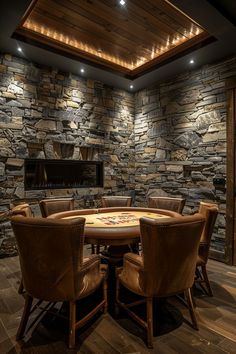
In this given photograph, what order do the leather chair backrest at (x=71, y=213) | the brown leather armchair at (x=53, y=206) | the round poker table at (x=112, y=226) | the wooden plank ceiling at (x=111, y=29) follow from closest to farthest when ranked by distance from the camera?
the round poker table at (x=112, y=226) < the leather chair backrest at (x=71, y=213) < the wooden plank ceiling at (x=111, y=29) < the brown leather armchair at (x=53, y=206)

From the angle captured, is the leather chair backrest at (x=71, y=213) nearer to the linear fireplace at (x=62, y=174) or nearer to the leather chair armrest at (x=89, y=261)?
the leather chair armrest at (x=89, y=261)

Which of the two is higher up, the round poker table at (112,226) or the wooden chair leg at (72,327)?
the round poker table at (112,226)

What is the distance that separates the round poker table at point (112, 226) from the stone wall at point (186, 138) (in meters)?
1.34

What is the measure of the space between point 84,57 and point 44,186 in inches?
86.4

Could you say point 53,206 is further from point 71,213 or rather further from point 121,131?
point 121,131

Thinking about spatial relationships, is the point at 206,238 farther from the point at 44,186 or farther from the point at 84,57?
the point at 84,57

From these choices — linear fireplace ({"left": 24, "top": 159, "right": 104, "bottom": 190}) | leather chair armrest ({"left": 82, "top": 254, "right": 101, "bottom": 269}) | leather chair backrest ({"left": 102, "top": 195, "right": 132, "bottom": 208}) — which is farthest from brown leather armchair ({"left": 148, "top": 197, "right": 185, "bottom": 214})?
leather chair armrest ({"left": 82, "top": 254, "right": 101, "bottom": 269})

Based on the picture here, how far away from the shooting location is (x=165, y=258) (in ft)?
5.22

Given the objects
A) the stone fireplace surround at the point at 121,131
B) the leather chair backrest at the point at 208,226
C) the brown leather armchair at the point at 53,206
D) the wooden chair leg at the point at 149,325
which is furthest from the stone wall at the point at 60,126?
the wooden chair leg at the point at 149,325

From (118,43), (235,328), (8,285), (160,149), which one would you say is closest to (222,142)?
(160,149)

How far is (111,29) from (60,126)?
1.67 m

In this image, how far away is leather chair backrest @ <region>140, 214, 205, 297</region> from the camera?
5.08ft

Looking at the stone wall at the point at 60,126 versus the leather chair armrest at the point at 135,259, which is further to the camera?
the stone wall at the point at 60,126

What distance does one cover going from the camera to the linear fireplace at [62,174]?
3.78 meters
